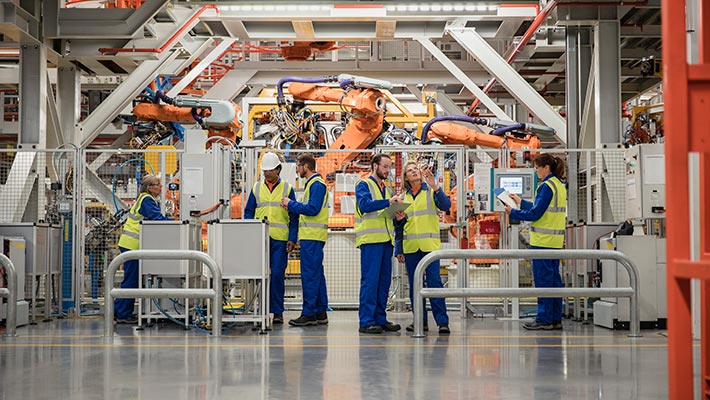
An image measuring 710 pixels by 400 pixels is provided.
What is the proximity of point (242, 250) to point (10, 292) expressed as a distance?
2286 millimetres

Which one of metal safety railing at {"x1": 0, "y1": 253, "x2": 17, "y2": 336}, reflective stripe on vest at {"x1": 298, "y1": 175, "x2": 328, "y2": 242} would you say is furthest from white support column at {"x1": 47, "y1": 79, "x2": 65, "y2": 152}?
reflective stripe on vest at {"x1": 298, "y1": 175, "x2": 328, "y2": 242}

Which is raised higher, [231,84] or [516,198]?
[231,84]

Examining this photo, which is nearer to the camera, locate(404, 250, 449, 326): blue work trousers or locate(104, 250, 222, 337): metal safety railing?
locate(104, 250, 222, 337): metal safety railing

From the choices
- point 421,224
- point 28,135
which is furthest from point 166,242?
point 28,135

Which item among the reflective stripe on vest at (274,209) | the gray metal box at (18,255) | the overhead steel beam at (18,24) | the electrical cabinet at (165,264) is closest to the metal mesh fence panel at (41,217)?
the gray metal box at (18,255)

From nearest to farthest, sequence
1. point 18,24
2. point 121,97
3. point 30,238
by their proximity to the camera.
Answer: point 30,238, point 18,24, point 121,97

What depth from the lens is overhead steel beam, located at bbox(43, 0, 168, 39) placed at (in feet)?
36.4

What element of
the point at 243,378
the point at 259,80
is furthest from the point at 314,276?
the point at 259,80

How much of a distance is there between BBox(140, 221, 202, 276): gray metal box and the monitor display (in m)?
3.86

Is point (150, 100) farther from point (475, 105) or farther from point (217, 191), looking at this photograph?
point (475, 105)

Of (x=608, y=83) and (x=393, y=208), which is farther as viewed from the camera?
(x=608, y=83)

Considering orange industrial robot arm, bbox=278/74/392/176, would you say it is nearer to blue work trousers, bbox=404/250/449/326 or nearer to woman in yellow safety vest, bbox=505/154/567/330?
woman in yellow safety vest, bbox=505/154/567/330

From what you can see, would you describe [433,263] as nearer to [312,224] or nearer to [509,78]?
[312,224]

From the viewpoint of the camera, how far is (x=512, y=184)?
10.2 meters
